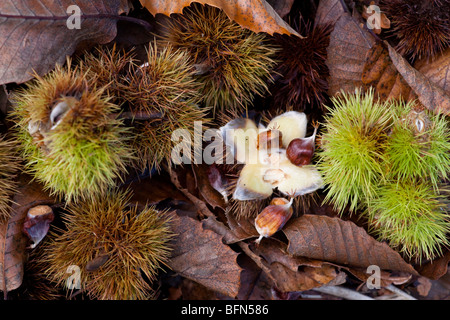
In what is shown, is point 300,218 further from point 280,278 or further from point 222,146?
point 222,146

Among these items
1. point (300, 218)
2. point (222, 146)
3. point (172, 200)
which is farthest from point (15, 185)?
point (300, 218)

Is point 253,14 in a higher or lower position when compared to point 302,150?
higher

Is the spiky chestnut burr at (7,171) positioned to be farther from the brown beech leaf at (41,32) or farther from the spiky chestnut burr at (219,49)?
the spiky chestnut burr at (219,49)

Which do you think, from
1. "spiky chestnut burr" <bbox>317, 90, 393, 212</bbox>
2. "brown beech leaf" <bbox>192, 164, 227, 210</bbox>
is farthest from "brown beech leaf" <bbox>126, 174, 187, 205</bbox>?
"spiky chestnut burr" <bbox>317, 90, 393, 212</bbox>

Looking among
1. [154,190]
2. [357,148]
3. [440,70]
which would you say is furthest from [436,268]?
[154,190]

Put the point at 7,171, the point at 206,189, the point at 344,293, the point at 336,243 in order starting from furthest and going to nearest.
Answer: the point at 344,293, the point at 206,189, the point at 336,243, the point at 7,171

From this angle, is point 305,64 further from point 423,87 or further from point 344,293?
point 344,293

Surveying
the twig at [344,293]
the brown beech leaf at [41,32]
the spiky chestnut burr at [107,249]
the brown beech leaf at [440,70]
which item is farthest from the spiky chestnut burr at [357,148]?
the brown beech leaf at [41,32]
